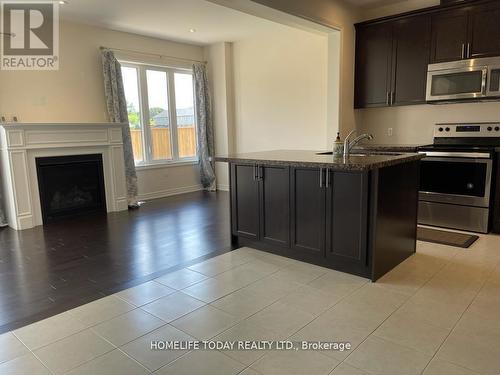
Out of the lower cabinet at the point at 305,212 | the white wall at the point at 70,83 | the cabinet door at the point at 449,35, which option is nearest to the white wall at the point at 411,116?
the cabinet door at the point at 449,35

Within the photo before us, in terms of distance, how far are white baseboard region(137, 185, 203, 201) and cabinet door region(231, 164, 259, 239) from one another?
10.5ft

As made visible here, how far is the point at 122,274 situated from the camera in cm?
315

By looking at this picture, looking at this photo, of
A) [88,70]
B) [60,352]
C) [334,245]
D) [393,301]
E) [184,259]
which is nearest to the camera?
[60,352]

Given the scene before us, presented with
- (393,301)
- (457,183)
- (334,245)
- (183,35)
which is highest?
(183,35)

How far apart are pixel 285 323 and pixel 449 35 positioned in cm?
401

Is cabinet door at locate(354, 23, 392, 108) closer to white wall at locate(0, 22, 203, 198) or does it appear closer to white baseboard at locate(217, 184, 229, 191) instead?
white baseboard at locate(217, 184, 229, 191)

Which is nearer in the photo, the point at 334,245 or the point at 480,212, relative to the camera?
the point at 334,245

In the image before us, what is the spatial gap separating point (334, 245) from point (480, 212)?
2.11 metres

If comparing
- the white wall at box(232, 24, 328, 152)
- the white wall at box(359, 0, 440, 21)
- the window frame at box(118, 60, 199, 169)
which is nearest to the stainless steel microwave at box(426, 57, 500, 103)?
the white wall at box(359, 0, 440, 21)

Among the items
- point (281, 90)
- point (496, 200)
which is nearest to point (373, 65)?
point (281, 90)

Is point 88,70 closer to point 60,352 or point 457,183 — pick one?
point 60,352

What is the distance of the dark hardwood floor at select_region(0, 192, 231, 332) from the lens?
2.73 meters

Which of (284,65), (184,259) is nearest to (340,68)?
(284,65)

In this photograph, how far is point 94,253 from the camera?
3.71 m
